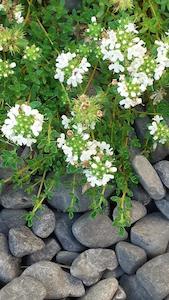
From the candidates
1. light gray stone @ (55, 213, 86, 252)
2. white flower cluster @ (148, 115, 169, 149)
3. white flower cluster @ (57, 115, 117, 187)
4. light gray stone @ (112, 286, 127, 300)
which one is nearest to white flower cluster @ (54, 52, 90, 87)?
white flower cluster @ (57, 115, 117, 187)

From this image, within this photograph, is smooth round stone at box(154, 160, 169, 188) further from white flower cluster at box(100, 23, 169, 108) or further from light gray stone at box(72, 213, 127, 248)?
white flower cluster at box(100, 23, 169, 108)

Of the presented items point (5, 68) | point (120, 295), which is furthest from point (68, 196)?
point (5, 68)

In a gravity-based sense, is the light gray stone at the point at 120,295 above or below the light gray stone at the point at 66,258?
below

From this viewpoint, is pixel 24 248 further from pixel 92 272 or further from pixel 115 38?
pixel 115 38

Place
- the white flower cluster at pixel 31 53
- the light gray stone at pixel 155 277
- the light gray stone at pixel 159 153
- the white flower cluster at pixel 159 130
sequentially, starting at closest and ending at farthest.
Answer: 1. the white flower cluster at pixel 31 53
2. the white flower cluster at pixel 159 130
3. the light gray stone at pixel 155 277
4. the light gray stone at pixel 159 153

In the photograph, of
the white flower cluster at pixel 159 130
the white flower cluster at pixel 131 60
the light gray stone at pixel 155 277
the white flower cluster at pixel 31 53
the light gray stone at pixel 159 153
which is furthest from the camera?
the light gray stone at pixel 159 153

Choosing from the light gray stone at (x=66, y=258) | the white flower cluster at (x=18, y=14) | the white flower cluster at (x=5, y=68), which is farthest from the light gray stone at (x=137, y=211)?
the white flower cluster at (x=18, y=14)

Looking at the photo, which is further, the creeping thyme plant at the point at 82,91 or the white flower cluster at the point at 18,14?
the white flower cluster at the point at 18,14

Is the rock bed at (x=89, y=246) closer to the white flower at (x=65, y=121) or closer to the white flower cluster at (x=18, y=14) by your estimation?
the white flower at (x=65, y=121)
